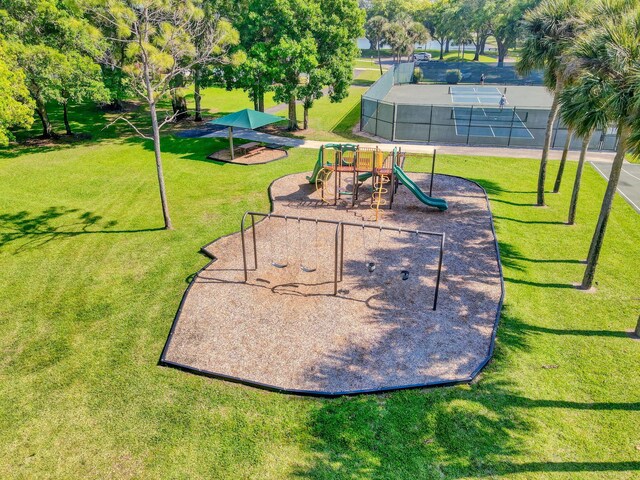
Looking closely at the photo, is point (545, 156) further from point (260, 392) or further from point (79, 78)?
point (79, 78)

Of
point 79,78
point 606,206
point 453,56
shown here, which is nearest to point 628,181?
point 606,206

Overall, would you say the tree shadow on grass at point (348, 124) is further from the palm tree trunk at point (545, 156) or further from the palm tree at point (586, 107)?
the palm tree at point (586, 107)

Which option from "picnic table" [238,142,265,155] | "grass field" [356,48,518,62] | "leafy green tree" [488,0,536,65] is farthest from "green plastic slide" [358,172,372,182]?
"grass field" [356,48,518,62]

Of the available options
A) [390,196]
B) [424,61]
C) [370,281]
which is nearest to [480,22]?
[424,61]

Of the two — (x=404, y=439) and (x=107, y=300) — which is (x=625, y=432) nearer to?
(x=404, y=439)

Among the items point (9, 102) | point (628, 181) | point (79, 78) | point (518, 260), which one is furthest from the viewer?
point (79, 78)

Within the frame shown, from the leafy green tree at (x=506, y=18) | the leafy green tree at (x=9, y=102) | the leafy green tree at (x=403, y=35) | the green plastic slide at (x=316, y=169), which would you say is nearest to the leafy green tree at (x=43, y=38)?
the leafy green tree at (x=9, y=102)
